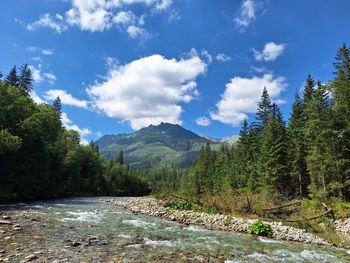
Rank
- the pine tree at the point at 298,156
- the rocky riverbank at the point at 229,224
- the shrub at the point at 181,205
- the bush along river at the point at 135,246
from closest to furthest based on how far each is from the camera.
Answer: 1. the bush along river at the point at 135,246
2. the rocky riverbank at the point at 229,224
3. the shrub at the point at 181,205
4. the pine tree at the point at 298,156

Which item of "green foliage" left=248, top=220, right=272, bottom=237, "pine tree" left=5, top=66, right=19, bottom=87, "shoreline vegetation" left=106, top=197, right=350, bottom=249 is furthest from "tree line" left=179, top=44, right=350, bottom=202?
"pine tree" left=5, top=66, right=19, bottom=87

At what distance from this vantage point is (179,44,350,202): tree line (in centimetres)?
3177

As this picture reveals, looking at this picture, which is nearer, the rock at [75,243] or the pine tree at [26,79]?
the rock at [75,243]

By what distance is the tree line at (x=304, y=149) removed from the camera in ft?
104

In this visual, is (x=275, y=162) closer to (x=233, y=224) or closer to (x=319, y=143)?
(x=319, y=143)

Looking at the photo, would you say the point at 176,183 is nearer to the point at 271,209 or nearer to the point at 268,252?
the point at 271,209

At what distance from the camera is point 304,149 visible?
41.8 metres

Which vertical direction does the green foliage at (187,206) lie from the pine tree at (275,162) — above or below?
below

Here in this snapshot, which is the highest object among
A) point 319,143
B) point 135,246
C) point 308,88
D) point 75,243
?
point 308,88

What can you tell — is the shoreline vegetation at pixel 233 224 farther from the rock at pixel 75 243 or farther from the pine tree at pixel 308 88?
the pine tree at pixel 308 88

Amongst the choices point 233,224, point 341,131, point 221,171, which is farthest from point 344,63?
point 221,171

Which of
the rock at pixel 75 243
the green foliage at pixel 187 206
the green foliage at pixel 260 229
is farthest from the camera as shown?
the green foliage at pixel 187 206

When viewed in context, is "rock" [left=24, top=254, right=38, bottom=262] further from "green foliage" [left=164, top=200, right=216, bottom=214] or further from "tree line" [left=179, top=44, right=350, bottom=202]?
"tree line" [left=179, top=44, right=350, bottom=202]

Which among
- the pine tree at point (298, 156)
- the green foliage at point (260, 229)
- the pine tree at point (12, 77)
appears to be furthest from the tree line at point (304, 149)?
the pine tree at point (12, 77)
